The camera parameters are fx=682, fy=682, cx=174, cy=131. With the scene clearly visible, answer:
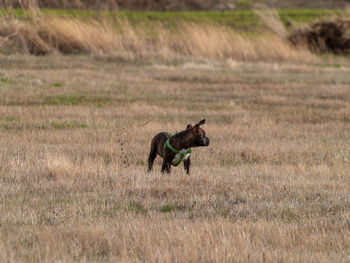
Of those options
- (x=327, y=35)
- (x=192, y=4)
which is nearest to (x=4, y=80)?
(x=327, y=35)

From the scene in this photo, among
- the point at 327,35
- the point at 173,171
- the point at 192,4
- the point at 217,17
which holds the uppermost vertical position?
the point at 173,171

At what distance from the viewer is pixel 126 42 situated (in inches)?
1105

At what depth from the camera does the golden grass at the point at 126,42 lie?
2692 centimetres

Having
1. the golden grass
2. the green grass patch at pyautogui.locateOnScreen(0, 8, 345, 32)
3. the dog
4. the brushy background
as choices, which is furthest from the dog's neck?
the green grass patch at pyautogui.locateOnScreen(0, 8, 345, 32)

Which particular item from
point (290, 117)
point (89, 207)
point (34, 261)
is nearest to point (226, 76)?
point (290, 117)

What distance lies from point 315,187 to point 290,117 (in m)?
7.73

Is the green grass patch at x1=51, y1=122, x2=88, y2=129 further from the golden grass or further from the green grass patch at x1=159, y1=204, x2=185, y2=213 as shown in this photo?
the golden grass

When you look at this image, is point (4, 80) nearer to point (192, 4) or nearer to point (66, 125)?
point (66, 125)

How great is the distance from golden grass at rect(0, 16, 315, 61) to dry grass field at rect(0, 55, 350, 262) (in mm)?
4681

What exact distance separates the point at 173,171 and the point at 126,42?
18.4 m

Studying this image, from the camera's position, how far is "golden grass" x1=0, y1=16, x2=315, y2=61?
26922 millimetres

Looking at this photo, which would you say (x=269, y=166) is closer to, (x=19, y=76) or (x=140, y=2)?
(x=19, y=76)

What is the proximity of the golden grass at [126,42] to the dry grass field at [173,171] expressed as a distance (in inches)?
184

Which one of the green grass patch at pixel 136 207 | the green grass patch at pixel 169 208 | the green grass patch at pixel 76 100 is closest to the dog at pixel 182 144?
the green grass patch at pixel 169 208
